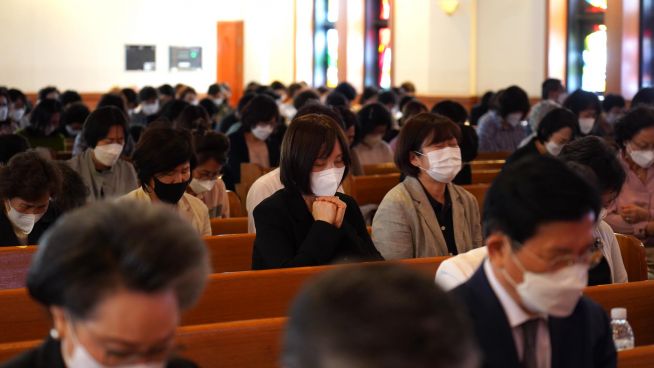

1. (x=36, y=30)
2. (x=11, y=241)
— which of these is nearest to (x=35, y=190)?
(x=11, y=241)

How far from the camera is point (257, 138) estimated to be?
8.52 meters

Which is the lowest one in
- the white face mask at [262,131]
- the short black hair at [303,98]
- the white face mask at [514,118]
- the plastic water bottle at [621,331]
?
the plastic water bottle at [621,331]

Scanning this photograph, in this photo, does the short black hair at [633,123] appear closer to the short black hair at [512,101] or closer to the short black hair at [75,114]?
the short black hair at [512,101]

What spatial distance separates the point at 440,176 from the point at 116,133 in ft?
8.57

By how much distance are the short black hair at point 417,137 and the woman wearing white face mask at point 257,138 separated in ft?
12.0

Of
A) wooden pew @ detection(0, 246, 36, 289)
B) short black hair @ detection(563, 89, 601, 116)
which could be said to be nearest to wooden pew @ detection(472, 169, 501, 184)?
short black hair @ detection(563, 89, 601, 116)

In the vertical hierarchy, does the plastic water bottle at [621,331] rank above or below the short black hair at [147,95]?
below

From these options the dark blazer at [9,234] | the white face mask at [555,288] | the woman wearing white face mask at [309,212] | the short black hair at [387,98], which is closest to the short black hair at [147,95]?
the short black hair at [387,98]

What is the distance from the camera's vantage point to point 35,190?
4.54 m

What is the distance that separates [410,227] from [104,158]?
8.42 ft

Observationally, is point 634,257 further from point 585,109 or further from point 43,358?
point 585,109

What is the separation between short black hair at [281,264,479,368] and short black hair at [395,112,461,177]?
128 inches

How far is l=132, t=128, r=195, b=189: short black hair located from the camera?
15.1ft

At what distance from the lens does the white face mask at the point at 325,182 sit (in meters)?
4.20
